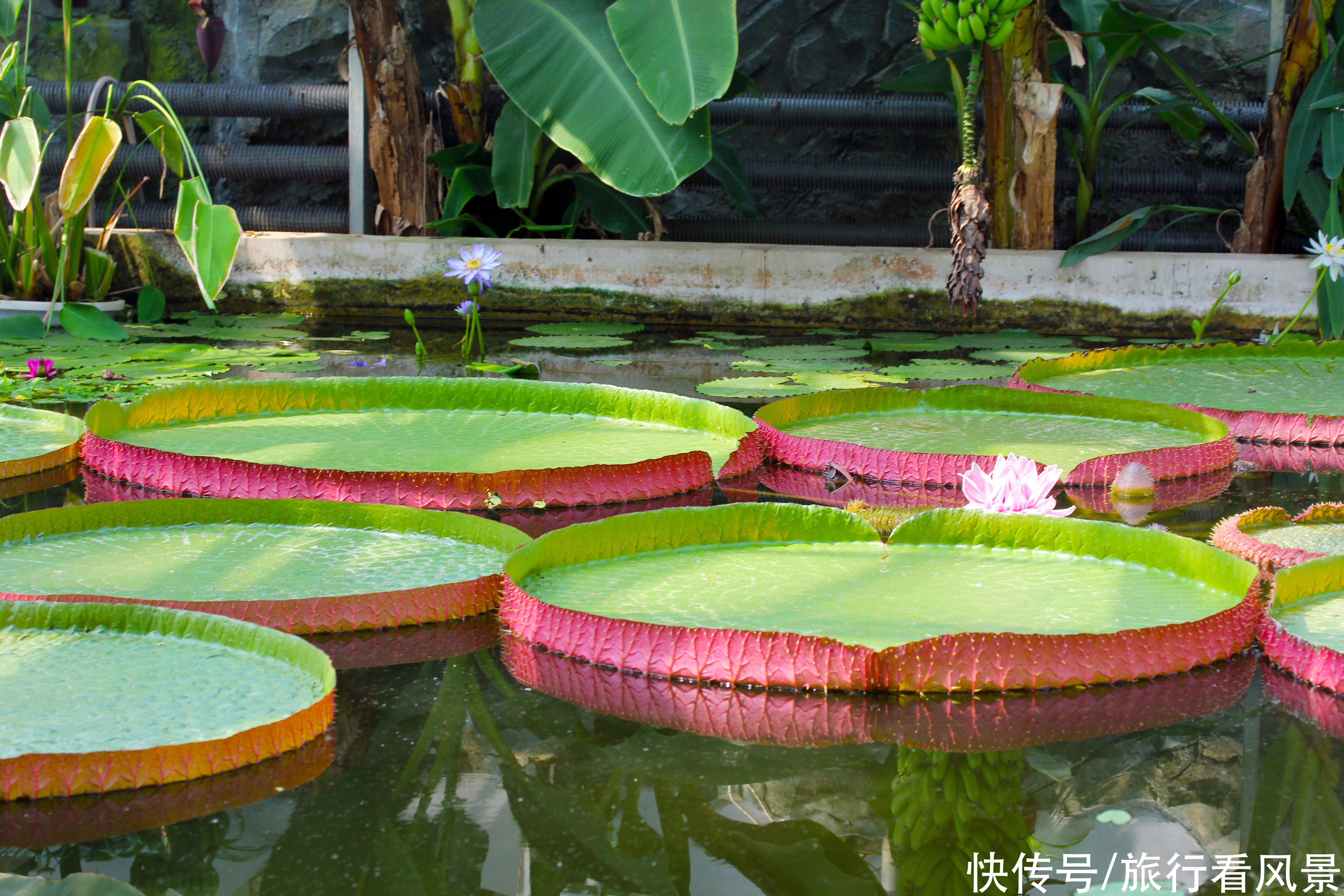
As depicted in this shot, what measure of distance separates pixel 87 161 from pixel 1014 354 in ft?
9.33

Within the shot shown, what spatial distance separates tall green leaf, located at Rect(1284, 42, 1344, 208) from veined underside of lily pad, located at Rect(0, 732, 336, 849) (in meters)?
4.71

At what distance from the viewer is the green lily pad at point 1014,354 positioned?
13.2 feet

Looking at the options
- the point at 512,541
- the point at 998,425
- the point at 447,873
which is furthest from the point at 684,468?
the point at 447,873

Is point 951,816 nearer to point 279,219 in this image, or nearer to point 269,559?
point 269,559

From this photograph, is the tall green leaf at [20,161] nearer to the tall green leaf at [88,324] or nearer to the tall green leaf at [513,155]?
the tall green leaf at [88,324]

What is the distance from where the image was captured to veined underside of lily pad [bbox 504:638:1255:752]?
133 cm

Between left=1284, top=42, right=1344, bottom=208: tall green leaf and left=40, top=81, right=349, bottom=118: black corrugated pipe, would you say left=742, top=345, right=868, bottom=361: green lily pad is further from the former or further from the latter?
left=40, top=81, right=349, bottom=118: black corrugated pipe

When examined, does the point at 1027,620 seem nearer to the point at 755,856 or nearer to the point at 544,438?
the point at 755,856

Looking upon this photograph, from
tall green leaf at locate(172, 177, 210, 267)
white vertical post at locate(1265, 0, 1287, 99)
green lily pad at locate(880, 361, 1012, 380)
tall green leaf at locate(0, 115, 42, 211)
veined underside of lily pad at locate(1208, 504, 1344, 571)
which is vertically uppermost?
white vertical post at locate(1265, 0, 1287, 99)

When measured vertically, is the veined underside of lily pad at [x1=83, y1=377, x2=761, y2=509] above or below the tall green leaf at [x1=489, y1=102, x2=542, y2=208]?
below

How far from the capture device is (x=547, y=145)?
6.04 meters

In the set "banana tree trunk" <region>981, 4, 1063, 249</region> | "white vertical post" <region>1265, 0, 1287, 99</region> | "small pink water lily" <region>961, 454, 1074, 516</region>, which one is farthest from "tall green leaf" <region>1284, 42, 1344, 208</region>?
"small pink water lily" <region>961, 454, 1074, 516</region>

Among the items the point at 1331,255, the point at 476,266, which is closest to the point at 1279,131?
the point at 1331,255

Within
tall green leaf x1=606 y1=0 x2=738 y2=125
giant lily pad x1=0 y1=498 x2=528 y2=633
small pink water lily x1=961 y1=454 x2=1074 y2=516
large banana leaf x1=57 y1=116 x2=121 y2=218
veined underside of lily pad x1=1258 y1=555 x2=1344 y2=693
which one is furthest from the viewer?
tall green leaf x1=606 y1=0 x2=738 y2=125
